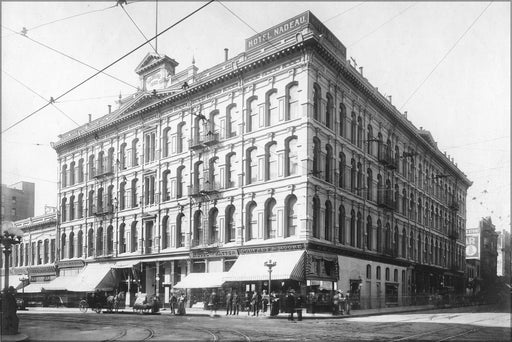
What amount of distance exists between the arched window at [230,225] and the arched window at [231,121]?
4883 millimetres

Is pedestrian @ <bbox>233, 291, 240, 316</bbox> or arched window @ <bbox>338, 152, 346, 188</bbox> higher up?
arched window @ <bbox>338, 152, 346, 188</bbox>

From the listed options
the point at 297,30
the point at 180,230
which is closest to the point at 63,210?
the point at 180,230

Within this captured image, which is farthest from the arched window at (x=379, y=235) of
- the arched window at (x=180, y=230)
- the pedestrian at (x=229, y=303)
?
the arched window at (x=180, y=230)

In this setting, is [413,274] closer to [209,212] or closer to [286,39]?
[209,212]

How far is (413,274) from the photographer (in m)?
44.5

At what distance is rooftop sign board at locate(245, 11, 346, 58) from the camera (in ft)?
99.5

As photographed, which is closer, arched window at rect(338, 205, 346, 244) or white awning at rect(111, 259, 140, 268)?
arched window at rect(338, 205, 346, 244)

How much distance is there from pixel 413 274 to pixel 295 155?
21.4 m

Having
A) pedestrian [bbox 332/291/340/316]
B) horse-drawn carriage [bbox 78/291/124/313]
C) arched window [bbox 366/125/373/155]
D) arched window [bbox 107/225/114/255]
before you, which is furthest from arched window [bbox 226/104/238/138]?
arched window [bbox 107/225/114/255]

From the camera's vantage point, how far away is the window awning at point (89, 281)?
129 ft

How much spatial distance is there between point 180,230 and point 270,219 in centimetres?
874

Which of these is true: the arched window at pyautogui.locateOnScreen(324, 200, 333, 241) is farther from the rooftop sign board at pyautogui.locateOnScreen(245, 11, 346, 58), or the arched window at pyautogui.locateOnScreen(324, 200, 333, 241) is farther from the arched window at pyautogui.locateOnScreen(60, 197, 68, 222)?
Result: the arched window at pyautogui.locateOnScreen(60, 197, 68, 222)

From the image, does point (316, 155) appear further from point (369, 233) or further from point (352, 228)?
point (369, 233)

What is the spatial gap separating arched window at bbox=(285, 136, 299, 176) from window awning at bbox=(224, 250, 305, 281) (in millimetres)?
4770
